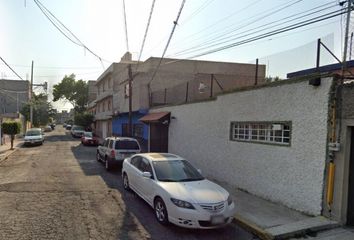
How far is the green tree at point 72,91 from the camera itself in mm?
74625

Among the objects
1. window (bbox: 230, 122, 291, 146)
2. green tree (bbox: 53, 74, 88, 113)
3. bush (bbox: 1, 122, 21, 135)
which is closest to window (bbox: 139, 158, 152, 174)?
window (bbox: 230, 122, 291, 146)

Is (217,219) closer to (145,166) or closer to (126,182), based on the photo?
(145,166)

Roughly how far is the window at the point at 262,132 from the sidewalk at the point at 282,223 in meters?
1.86

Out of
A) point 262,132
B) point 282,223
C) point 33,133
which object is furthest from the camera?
point 33,133

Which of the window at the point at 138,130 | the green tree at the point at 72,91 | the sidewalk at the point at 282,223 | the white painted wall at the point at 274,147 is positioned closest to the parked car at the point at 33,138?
the window at the point at 138,130

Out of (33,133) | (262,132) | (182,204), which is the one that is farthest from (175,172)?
(33,133)

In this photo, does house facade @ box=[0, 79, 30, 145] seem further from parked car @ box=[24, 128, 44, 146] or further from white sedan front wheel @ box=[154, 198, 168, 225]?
white sedan front wheel @ box=[154, 198, 168, 225]

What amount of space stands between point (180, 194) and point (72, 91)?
242 feet

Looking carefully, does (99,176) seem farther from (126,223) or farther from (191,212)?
(191,212)

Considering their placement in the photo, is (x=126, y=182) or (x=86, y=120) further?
(x=86, y=120)

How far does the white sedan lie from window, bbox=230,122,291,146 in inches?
97.2

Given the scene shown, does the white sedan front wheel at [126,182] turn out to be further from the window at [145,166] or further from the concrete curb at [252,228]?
the concrete curb at [252,228]

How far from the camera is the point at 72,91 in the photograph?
250ft

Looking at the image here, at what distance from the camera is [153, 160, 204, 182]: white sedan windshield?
8262 millimetres
